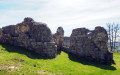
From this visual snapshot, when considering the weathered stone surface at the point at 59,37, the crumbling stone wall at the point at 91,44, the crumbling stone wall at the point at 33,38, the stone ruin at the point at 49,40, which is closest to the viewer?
the crumbling stone wall at the point at 33,38

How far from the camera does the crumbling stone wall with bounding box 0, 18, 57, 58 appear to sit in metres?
21.9

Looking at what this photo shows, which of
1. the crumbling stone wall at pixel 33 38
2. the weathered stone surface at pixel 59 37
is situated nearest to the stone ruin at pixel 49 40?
the crumbling stone wall at pixel 33 38

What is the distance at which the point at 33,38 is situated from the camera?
75.2ft

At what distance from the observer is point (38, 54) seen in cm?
2158

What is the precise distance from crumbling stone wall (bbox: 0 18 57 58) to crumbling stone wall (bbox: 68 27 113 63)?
642cm

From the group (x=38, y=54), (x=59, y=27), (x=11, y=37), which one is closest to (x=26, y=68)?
(x=38, y=54)

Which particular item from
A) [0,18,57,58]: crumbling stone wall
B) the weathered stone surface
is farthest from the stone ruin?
the weathered stone surface

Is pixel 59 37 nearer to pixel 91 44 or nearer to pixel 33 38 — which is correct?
pixel 91 44

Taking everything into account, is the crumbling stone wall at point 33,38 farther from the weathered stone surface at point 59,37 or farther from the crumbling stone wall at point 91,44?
the weathered stone surface at point 59,37

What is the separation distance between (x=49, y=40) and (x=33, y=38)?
2920mm

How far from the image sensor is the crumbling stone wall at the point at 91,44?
2450cm

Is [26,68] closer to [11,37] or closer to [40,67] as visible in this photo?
[40,67]

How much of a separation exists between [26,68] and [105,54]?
15893 millimetres

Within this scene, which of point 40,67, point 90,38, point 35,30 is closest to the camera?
point 40,67
